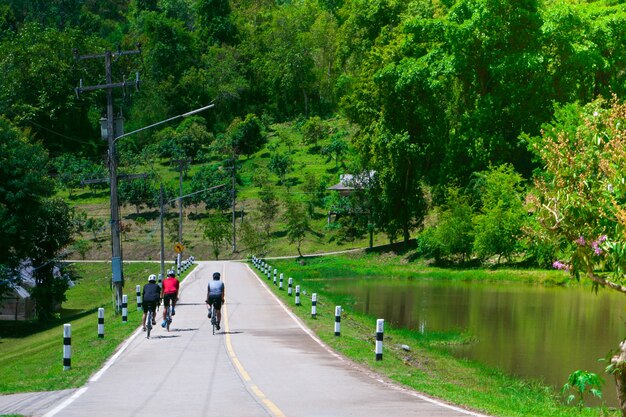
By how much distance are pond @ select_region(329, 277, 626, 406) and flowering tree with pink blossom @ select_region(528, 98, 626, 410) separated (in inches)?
67.4

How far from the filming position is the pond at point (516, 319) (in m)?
24.8

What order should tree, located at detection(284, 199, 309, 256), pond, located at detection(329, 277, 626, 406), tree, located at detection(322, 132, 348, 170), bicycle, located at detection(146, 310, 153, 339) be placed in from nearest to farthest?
pond, located at detection(329, 277, 626, 406) → bicycle, located at detection(146, 310, 153, 339) → tree, located at detection(284, 199, 309, 256) → tree, located at detection(322, 132, 348, 170)

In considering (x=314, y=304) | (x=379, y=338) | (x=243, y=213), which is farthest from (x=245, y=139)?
(x=379, y=338)

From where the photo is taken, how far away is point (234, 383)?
52.5 ft

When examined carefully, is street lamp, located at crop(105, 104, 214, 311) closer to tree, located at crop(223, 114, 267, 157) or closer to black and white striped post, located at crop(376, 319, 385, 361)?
black and white striped post, located at crop(376, 319, 385, 361)

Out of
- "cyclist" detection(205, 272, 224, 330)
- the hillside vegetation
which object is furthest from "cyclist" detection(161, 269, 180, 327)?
the hillside vegetation

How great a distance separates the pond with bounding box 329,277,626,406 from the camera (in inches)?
975

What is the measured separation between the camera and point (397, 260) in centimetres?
7069

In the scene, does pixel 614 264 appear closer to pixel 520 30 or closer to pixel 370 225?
pixel 520 30

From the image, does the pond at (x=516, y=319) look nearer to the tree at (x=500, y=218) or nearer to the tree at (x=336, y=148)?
the tree at (x=500, y=218)

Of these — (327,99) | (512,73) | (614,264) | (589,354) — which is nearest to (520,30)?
(512,73)

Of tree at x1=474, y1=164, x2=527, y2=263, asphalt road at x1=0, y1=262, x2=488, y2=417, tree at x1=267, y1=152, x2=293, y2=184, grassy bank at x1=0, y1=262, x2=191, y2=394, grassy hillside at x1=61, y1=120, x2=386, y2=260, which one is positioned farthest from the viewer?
tree at x1=267, y1=152, x2=293, y2=184

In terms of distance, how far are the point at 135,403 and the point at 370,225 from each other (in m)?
64.1

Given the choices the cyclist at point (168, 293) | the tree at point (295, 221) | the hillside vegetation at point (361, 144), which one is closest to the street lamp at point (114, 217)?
the hillside vegetation at point (361, 144)
